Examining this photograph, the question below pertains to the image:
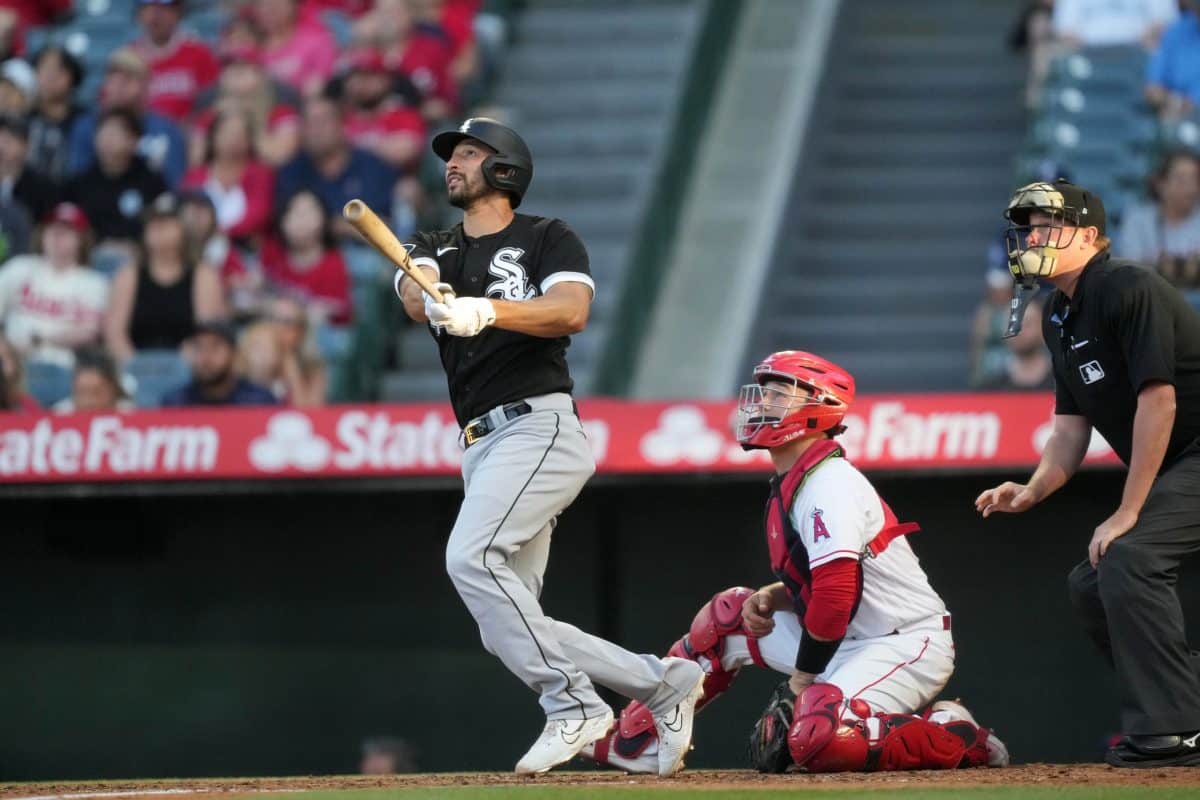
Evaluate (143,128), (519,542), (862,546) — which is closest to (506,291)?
(519,542)

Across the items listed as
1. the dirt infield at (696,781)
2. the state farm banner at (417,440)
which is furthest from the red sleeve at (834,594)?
the state farm banner at (417,440)

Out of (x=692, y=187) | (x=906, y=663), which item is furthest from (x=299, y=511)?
(x=906, y=663)

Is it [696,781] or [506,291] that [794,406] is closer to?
[506,291]

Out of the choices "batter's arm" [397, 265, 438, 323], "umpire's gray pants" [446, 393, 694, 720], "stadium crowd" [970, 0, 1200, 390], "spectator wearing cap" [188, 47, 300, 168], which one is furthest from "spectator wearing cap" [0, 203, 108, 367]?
"umpire's gray pants" [446, 393, 694, 720]

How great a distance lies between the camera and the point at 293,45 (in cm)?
1136

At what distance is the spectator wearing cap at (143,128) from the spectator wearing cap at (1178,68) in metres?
5.11

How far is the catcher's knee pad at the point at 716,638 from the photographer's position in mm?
5652

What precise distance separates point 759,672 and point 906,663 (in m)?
2.90

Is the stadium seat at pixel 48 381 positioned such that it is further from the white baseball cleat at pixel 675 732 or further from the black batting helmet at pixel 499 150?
the white baseball cleat at pixel 675 732

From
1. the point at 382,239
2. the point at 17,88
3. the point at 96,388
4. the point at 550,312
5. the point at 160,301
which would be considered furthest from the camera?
the point at 17,88

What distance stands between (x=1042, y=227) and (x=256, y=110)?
641 cm

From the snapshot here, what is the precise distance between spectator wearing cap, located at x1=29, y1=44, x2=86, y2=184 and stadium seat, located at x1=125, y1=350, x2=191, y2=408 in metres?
1.84

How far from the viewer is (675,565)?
845 centimetres

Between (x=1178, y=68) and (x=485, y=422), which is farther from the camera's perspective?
(x=1178, y=68)
